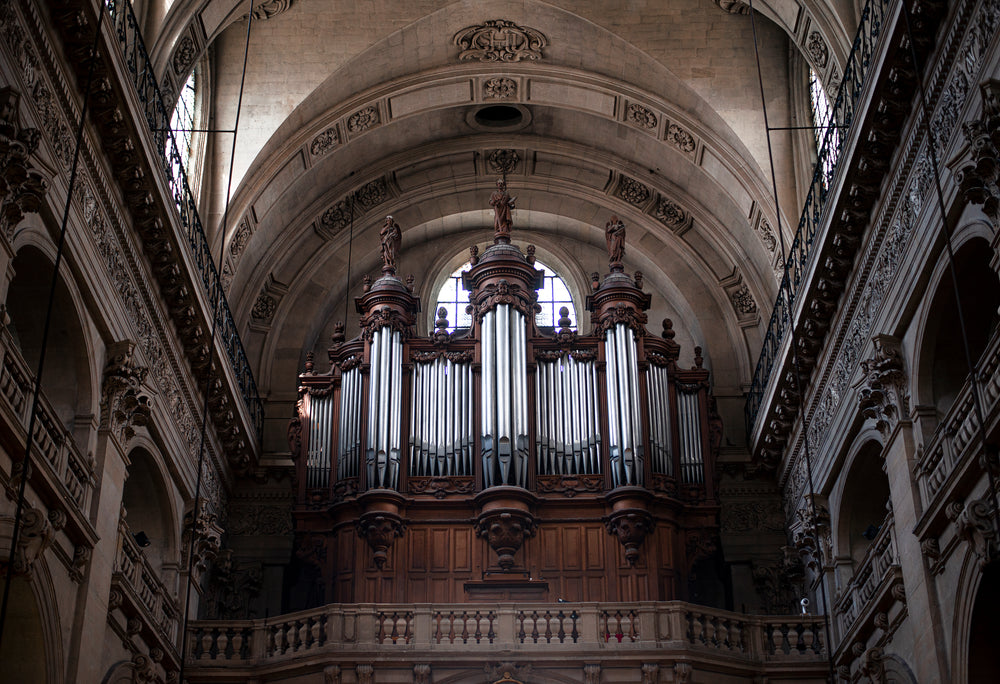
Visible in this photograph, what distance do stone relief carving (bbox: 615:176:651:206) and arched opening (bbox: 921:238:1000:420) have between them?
27.0 feet

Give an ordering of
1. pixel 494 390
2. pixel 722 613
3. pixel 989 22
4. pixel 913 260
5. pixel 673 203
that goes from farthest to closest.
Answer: pixel 673 203
pixel 494 390
pixel 722 613
pixel 913 260
pixel 989 22

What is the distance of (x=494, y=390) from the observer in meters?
17.6

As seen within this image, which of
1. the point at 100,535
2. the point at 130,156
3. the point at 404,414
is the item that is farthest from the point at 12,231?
the point at 404,414

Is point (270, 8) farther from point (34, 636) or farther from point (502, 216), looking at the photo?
point (34, 636)

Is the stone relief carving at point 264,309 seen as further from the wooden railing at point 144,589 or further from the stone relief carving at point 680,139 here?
the stone relief carving at point 680,139

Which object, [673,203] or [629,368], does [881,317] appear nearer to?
[629,368]

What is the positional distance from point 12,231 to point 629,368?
30.1 feet

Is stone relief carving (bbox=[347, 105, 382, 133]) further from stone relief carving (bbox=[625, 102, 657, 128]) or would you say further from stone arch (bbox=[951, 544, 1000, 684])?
stone arch (bbox=[951, 544, 1000, 684])

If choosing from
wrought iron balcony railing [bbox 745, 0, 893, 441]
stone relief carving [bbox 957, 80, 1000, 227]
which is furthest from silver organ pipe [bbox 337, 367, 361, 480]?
stone relief carving [bbox 957, 80, 1000, 227]

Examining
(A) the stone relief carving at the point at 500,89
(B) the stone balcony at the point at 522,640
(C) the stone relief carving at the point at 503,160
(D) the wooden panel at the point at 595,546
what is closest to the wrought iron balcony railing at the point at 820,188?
(D) the wooden panel at the point at 595,546

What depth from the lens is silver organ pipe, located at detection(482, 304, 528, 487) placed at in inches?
669

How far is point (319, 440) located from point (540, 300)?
5232 millimetres

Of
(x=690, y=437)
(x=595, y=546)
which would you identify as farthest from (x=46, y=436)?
(x=690, y=437)

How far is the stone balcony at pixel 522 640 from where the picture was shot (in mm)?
14664
